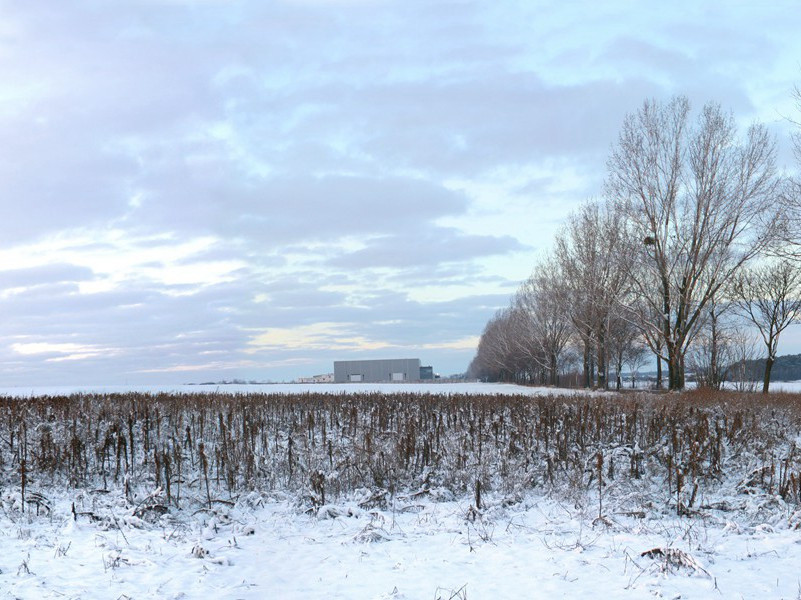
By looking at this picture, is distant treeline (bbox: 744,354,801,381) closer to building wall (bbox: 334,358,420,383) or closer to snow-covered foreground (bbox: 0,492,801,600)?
building wall (bbox: 334,358,420,383)

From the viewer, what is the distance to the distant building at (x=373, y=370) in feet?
283

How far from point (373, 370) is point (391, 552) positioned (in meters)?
81.6

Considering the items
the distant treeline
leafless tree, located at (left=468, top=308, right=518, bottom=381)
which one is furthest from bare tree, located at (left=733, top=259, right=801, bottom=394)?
the distant treeline

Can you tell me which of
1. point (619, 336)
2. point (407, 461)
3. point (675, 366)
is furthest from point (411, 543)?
point (619, 336)

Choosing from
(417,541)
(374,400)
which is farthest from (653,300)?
(417,541)

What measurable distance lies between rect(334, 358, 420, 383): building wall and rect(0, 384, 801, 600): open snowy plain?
78.5 meters

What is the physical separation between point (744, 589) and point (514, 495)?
114 inches

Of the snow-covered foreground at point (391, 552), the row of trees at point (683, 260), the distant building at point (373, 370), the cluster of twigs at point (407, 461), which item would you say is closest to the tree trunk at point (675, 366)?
the row of trees at point (683, 260)

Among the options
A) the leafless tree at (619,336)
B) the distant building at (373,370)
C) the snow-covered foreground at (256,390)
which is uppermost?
the leafless tree at (619,336)

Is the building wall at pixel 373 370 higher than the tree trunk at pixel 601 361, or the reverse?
the tree trunk at pixel 601 361

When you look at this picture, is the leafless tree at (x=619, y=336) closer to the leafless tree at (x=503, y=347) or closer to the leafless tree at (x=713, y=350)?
the leafless tree at (x=713, y=350)

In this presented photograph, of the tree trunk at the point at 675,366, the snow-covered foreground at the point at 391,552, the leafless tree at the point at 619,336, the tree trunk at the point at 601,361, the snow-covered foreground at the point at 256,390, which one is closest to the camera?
the snow-covered foreground at the point at 391,552

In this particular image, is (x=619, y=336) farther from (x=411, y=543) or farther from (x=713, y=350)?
(x=411, y=543)

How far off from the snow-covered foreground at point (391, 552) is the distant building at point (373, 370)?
259 feet
